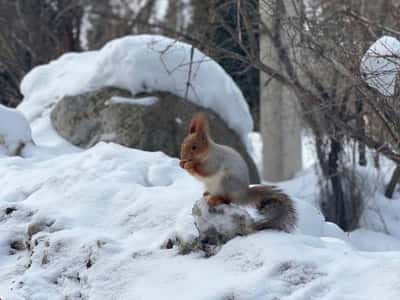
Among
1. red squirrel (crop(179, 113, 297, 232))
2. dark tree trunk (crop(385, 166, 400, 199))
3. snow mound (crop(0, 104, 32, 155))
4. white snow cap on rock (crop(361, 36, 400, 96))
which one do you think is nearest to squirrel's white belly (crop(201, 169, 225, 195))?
red squirrel (crop(179, 113, 297, 232))

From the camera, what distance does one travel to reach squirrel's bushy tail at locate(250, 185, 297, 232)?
4070mm

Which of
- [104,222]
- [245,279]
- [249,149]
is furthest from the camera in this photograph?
[249,149]

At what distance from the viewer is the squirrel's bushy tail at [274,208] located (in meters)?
4.07

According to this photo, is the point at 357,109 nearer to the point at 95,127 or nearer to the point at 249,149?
the point at 249,149

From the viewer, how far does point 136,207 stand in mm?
4789

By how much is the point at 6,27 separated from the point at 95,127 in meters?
3.43

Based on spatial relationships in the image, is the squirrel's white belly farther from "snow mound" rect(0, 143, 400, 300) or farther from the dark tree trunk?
the dark tree trunk

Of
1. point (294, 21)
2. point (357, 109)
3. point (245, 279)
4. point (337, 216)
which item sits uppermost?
point (294, 21)

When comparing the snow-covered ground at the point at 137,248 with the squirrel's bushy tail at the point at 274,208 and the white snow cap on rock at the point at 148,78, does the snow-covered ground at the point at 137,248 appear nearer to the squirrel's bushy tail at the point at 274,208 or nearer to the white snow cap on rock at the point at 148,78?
the squirrel's bushy tail at the point at 274,208

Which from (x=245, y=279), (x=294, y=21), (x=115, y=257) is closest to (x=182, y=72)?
(x=294, y=21)

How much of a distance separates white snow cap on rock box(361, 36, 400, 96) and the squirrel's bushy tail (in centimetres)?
102

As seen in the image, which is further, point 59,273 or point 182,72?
point 182,72

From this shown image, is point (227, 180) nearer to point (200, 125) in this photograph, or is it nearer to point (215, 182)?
point (215, 182)

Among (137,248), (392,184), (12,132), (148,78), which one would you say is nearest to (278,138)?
(392,184)
